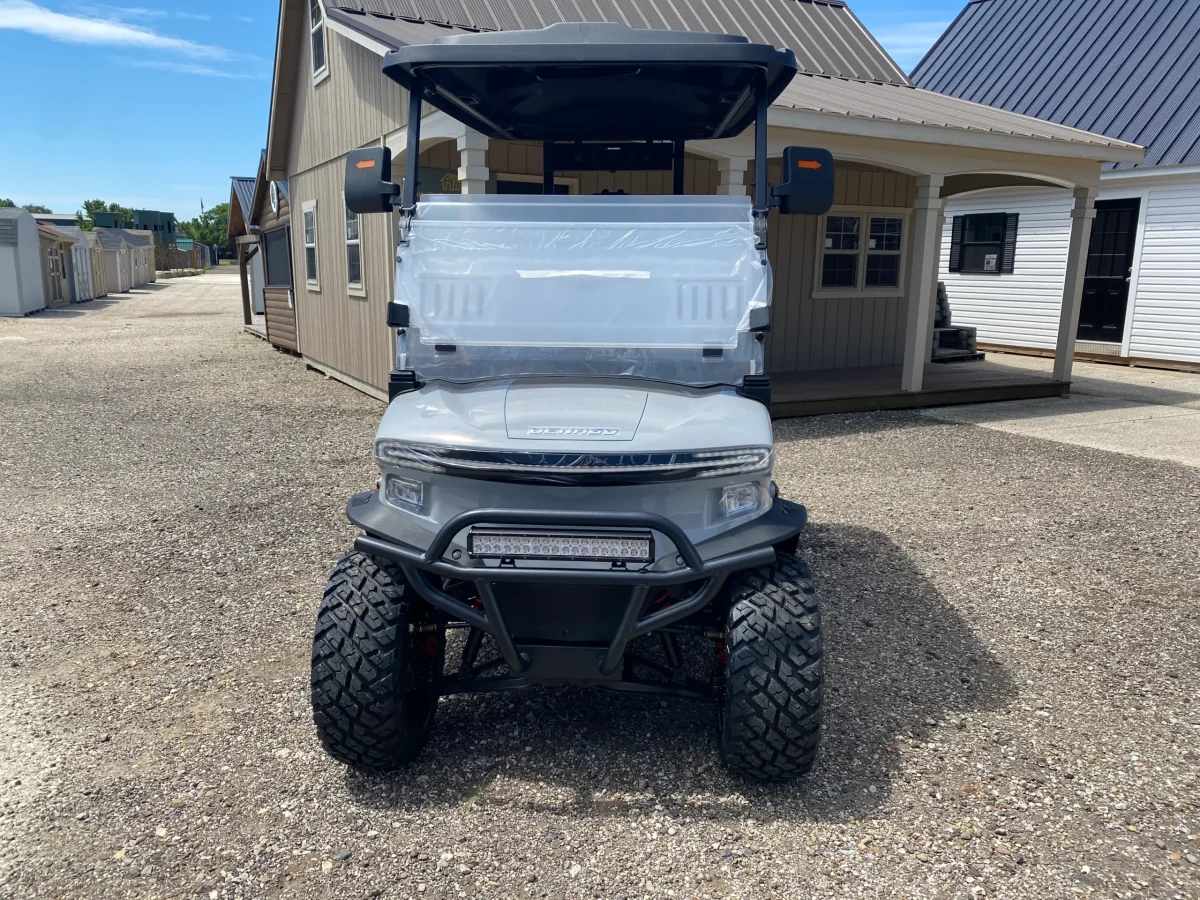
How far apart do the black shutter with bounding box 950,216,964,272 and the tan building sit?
14.7 ft

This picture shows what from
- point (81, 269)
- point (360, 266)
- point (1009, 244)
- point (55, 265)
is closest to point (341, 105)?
point (360, 266)

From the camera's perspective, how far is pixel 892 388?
10.4 metres

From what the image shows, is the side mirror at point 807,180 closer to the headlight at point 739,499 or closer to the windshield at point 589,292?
the windshield at point 589,292

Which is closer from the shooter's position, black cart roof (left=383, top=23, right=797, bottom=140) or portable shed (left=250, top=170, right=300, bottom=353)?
black cart roof (left=383, top=23, right=797, bottom=140)

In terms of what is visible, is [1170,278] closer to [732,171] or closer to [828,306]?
[828,306]

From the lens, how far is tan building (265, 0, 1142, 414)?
9.16 metres

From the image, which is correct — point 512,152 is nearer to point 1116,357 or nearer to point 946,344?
point 946,344

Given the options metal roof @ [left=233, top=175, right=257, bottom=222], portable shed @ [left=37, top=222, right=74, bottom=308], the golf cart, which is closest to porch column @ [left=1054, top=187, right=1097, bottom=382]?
the golf cart

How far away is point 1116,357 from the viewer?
15.0 m

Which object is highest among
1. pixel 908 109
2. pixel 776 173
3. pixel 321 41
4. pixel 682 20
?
pixel 682 20

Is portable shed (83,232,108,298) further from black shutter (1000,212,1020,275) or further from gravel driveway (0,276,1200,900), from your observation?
gravel driveway (0,276,1200,900)

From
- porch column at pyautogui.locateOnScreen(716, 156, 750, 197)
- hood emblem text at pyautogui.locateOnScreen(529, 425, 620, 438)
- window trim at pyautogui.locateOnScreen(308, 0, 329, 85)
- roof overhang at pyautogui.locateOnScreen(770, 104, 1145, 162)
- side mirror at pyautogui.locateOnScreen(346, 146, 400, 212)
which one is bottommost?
hood emblem text at pyautogui.locateOnScreen(529, 425, 620, 438)

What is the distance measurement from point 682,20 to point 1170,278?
340 inches

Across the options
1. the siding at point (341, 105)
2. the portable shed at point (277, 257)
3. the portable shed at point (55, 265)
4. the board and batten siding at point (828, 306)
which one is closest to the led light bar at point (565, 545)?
the siding at point (341, 105)
